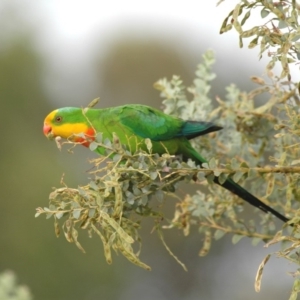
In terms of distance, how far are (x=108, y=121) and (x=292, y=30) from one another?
967mm

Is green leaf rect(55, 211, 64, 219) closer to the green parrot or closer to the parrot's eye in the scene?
the green parrot

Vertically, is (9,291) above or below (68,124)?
below

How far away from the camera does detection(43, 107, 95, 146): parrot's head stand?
2.62 meters

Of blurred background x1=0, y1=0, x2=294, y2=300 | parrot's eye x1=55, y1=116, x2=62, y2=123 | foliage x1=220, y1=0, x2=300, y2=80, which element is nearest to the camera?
foliage x1=220, y1=0, x2=300, y2=80

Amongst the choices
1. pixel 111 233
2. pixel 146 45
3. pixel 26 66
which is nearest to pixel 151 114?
pixel 111 233

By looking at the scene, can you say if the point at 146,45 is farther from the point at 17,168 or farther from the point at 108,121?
the point at 108,121

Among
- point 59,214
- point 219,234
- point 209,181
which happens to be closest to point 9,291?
point 59,214

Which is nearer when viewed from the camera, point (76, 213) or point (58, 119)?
point (76, 213)

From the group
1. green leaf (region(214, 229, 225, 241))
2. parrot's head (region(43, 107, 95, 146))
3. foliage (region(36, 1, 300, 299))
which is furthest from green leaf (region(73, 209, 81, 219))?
parrot's head (region(43, 107, 95, 146))

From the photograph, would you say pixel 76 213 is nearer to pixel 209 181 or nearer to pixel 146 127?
pixel 209 181

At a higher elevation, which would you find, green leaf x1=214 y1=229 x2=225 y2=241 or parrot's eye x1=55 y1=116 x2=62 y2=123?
parrot's eye x1=55 y1=116 x2=62 y2=123

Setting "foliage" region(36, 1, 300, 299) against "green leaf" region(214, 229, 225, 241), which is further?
"green leaf" region(214, 229, 225, 241)

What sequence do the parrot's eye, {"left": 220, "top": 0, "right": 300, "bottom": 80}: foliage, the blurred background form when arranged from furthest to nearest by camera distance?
1. the blurred background
2. the parrot's eye
3. {"left": 220, "top": 0, "right": 300, "bottom": 80}: foliage

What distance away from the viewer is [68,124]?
2646mm
